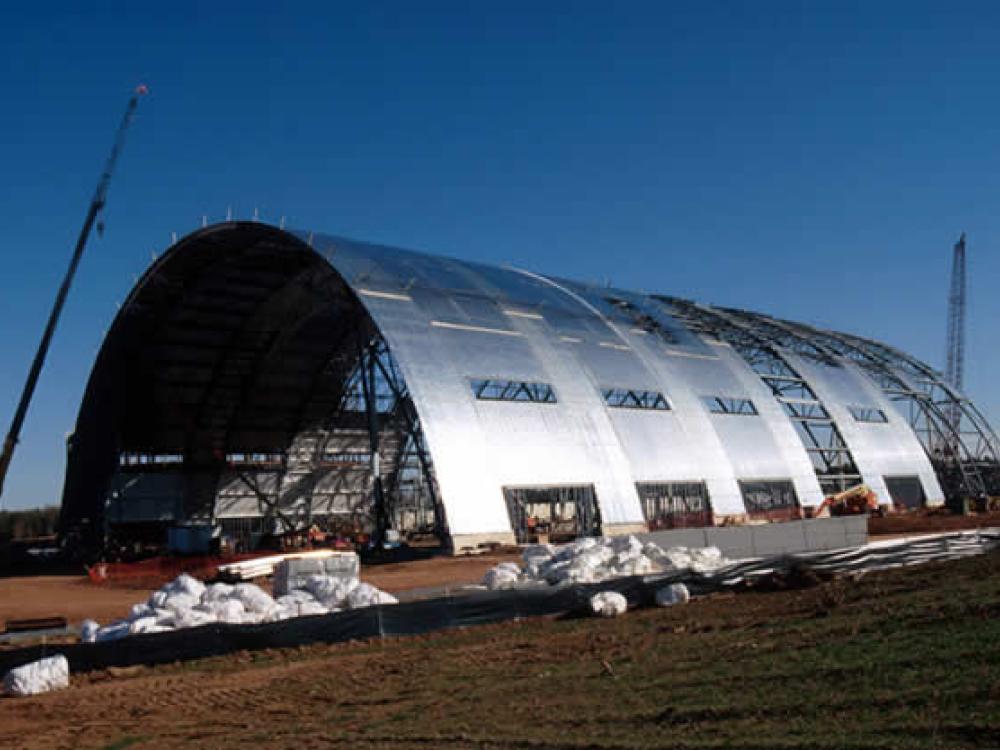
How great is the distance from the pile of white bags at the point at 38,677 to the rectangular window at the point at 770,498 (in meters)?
34.8

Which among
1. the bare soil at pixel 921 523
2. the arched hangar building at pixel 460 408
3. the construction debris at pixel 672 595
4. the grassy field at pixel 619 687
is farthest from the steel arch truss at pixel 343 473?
the grassy field at pixel 619 687

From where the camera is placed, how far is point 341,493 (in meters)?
64.9

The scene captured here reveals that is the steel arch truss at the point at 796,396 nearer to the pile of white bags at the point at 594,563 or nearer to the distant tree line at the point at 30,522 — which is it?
the pile of white bags at the point at 594,563

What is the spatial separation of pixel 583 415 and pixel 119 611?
2062cm

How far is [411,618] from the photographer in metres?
19.8

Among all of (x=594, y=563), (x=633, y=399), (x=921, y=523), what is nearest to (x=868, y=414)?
(x=921, y=523)

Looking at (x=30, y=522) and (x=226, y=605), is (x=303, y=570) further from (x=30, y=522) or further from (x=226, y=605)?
(x=30, y=522)

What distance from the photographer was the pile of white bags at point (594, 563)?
81.7ft

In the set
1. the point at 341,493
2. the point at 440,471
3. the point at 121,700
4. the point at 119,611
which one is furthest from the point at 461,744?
the point at 341,493

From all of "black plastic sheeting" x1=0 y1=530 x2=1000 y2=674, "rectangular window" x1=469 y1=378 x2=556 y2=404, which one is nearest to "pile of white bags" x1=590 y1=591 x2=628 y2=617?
"black plastic sheeting" x1=0 y1=530 x2=1000 y2=674

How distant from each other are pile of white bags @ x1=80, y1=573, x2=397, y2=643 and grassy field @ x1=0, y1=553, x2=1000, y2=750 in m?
2.53

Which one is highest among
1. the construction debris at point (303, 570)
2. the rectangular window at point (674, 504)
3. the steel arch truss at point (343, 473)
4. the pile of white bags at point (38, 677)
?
the steel arch truss at point (343, 473)

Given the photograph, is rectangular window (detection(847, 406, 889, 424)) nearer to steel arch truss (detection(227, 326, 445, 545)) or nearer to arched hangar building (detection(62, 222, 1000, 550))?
arched hangar building (detection(62, 222, 1000, 550))

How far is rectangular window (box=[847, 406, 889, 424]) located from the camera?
190ft
